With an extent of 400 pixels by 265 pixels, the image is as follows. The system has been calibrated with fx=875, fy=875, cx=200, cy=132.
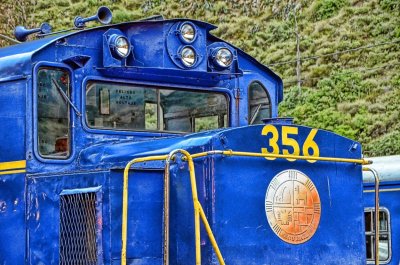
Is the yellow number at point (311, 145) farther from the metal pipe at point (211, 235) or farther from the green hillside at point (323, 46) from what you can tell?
the green hillside at point (323, 46)

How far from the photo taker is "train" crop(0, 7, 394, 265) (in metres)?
6.90

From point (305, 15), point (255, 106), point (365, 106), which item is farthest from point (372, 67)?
point (255, 106)

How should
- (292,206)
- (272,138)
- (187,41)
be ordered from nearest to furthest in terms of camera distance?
(292,206)
(272,138)
(187,41)

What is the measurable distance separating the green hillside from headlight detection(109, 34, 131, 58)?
1691 centimetres

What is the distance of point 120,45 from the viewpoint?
7.77m

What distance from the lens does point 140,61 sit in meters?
7.94

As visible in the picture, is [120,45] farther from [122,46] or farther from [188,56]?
[188,56]

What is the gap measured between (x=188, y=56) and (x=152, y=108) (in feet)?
1.94

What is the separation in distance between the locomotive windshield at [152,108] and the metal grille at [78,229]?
2.73 feet

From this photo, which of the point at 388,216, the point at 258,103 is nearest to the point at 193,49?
the point at 258,103

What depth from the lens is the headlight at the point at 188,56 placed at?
26.4 ft

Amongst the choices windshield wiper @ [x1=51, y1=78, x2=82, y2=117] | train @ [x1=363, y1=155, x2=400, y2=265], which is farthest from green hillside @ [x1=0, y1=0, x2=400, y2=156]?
windshield wiper @ [x1=51, y1=78, x2=82, y2=117]

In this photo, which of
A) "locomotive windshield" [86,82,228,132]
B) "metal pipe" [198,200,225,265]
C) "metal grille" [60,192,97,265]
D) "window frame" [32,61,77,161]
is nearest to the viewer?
"metal pipe" [198,200,225,265]

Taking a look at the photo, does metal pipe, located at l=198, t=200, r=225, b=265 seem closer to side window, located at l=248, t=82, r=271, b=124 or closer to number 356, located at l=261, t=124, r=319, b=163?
number 356, located at l=261, t=124, r=319, b=163
